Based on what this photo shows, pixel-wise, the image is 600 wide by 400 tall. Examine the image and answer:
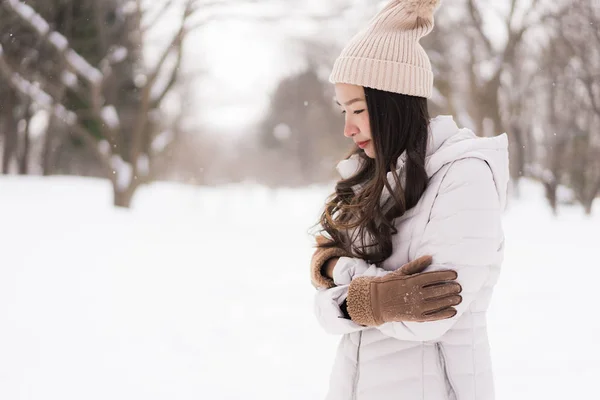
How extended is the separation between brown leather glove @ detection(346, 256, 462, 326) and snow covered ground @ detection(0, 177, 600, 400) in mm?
2349

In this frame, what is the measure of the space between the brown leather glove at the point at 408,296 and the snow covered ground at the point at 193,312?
2349 millimetres

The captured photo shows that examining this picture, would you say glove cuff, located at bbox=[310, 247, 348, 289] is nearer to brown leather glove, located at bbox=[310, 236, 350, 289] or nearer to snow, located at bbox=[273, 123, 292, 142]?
brown leather glove, located at bbox=[310, 236, 350, 289]

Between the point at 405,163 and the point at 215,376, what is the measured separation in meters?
A: 2.80

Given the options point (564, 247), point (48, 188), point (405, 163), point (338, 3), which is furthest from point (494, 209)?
point (48, 188)

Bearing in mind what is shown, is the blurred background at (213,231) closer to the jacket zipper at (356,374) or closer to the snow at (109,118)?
the snow at (109,118)

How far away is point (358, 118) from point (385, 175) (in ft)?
0.62

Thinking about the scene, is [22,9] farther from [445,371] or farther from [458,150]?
[445,371]

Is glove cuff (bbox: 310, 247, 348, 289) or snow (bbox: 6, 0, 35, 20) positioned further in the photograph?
snow (bbox: 6, 0, 35, 20)

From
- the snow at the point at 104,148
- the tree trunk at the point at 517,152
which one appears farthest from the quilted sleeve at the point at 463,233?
the tree trunk at the point at 517,152

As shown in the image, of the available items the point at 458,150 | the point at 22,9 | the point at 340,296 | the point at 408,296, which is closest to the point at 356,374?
the point at 340,296

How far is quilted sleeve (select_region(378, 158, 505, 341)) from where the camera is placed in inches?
47.6

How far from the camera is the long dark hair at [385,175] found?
1334 millimetres

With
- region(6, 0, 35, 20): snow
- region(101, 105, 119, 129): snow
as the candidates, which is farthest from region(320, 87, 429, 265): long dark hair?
region(101, 105, 119, 129): snow

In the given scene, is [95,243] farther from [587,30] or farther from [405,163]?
[587,30]
